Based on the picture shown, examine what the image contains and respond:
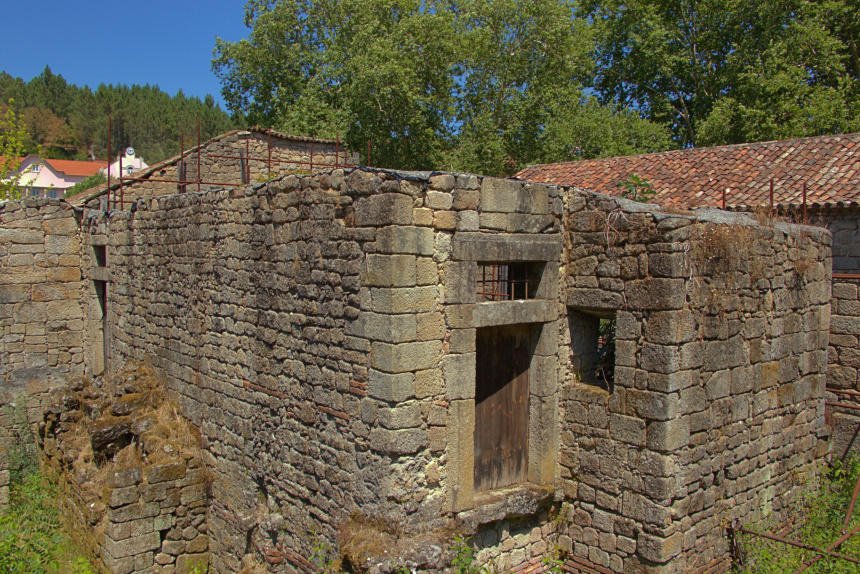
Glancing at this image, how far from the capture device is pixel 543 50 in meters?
21.5

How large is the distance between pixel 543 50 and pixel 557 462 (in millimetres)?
18276

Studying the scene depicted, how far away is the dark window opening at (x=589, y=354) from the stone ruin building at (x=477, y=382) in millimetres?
30

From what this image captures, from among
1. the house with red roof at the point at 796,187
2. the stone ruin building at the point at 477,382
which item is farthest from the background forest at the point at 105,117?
the stone ruin building at the point at 477,382

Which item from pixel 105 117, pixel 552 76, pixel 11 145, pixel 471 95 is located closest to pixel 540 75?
pixel 552 76

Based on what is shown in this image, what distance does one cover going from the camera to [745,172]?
12781mm

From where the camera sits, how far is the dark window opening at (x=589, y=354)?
20.7 feet

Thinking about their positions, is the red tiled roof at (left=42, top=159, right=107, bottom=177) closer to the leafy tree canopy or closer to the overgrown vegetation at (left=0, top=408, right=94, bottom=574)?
the leafy tree canopy

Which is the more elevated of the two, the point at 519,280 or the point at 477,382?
Result: the point at 519,280

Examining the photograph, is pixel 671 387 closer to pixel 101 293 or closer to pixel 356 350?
pixel 356 350

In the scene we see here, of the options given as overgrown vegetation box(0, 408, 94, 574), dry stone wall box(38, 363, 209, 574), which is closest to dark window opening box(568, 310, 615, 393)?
dry stone wall box(38, 363, 209, 574)

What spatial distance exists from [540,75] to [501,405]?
17.7 m

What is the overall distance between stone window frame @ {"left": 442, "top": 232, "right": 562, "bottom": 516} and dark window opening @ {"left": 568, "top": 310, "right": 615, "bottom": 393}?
11.4 inches

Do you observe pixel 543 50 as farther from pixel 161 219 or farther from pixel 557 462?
pixel 557 462

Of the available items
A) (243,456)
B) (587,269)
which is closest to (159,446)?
(243,456)
